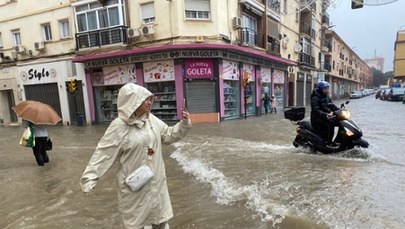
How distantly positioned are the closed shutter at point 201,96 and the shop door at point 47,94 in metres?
9.71

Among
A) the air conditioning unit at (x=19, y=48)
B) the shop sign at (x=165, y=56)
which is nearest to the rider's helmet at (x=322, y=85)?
the shop sign at (x=165, y=56)

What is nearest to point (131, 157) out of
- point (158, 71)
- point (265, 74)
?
point (158, 71)

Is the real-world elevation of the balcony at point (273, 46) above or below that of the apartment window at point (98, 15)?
below

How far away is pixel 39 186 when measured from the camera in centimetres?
612

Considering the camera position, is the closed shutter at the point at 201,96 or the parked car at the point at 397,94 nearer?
the closed shutter at the point at 201,96

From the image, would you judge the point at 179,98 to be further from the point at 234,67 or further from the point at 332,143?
the point at 332,143

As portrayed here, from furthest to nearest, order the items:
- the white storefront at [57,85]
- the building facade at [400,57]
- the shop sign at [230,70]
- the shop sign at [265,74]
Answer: the building facade at [400,57] → the shop sign at [265,74] → the white storefront at [57,85] → the shop sign at [230,70]

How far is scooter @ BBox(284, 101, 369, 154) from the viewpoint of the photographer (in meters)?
6.68

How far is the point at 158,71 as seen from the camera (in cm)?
1644

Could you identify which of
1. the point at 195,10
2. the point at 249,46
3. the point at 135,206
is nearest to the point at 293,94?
the point at 249,46

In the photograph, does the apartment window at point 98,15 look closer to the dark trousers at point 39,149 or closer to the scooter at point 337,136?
the dark trousers at point 39,149

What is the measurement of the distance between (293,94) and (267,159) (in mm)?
22374

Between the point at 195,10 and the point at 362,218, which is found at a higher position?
the point at 195,10

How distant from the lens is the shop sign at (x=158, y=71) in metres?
16.1
